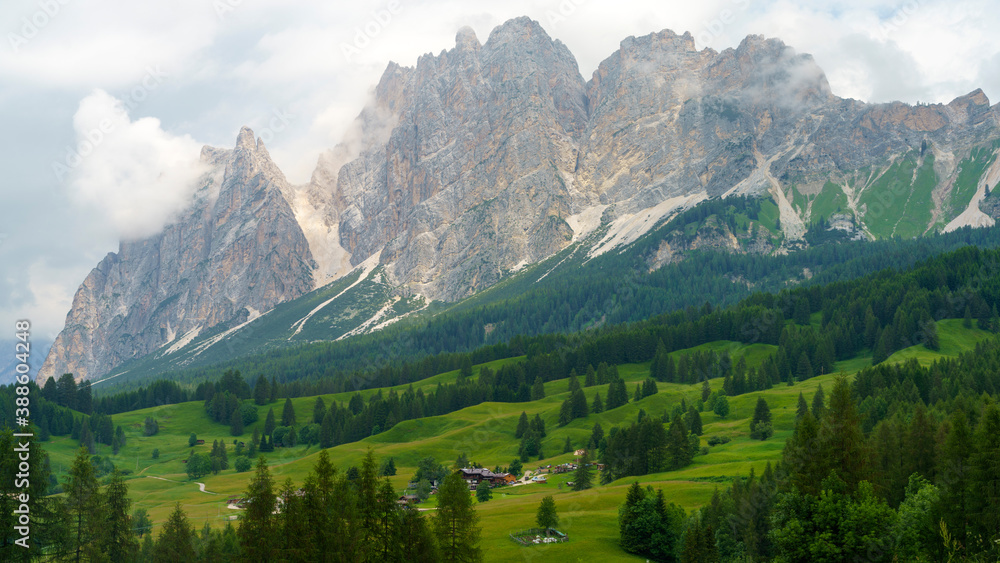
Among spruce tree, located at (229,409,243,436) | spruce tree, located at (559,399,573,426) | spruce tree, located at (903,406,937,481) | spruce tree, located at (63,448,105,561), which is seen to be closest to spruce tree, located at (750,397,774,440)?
spruce tree, located at (559,399,573,426)

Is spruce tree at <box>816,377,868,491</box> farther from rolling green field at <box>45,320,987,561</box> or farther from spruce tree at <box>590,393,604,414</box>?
spruce tree at <box>590,393,604,414</box>

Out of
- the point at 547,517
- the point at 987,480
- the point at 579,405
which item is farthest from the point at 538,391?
the point at 987,480

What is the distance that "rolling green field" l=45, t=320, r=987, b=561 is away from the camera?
288 feet

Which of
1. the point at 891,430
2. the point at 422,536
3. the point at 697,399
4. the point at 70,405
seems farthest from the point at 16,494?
the point at 70,405

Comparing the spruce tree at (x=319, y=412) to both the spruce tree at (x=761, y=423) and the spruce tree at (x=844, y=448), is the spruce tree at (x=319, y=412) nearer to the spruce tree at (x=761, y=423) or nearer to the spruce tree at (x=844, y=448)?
the spruce tree at (x=761, y=423)

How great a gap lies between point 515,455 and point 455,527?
9446cm

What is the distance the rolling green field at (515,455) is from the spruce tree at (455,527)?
65.5 feet

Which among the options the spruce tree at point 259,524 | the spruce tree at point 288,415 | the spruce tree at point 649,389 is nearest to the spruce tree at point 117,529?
the spruce tree at point 259,524

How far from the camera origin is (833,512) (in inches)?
1796

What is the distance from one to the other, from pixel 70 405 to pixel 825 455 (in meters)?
203

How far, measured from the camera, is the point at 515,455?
484ft

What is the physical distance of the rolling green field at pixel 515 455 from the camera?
87.8 m

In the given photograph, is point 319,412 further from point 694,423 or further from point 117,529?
point 117,529

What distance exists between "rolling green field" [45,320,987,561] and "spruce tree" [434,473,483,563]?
20.0 meters
